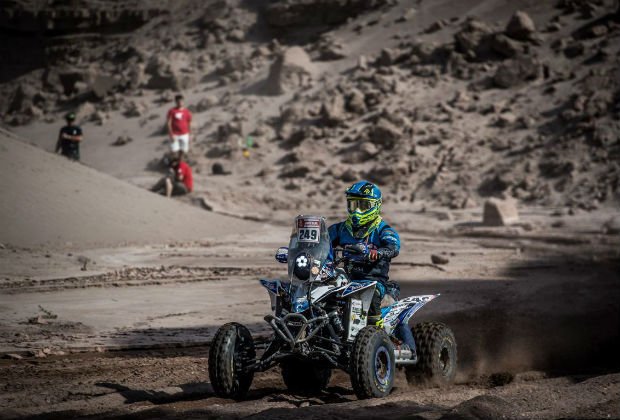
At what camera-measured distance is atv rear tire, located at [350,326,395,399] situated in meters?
6.17

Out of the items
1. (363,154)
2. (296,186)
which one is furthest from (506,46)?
(296,186)

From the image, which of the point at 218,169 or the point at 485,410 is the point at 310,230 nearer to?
the point at 485,410

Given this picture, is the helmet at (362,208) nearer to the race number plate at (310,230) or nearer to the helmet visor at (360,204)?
the helmet visor at (360,204)

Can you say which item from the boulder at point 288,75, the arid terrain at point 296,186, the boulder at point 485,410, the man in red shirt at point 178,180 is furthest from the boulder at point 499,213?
the boulder at point 485,410

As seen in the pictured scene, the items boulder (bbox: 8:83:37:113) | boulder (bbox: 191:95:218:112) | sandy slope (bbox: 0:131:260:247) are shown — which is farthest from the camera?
boulder (bbox: 8:83:37:113)

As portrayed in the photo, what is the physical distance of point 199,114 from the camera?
32938 millimetres

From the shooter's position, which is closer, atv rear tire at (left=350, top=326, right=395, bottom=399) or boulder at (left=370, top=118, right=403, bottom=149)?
atv rear tire at (left=350, top=326, right=395, bottom=399)

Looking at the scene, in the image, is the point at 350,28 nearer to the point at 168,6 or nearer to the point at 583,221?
the point at 168,6

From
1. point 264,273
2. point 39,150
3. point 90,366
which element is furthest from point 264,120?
point 90,366

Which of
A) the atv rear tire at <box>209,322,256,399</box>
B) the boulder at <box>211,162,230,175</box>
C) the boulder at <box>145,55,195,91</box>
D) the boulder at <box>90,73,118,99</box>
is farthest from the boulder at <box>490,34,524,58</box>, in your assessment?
the atv rear tire at <box>209,322,256,399</box>

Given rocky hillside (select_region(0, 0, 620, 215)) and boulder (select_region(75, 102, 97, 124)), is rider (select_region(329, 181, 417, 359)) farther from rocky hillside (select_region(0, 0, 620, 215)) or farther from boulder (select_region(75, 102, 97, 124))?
boulder (select_region(75, 102, 97, 124))

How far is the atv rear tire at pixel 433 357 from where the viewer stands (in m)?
7.21

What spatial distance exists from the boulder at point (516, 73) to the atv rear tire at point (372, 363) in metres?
22.6

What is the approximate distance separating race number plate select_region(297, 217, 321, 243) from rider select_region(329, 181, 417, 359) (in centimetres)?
48
